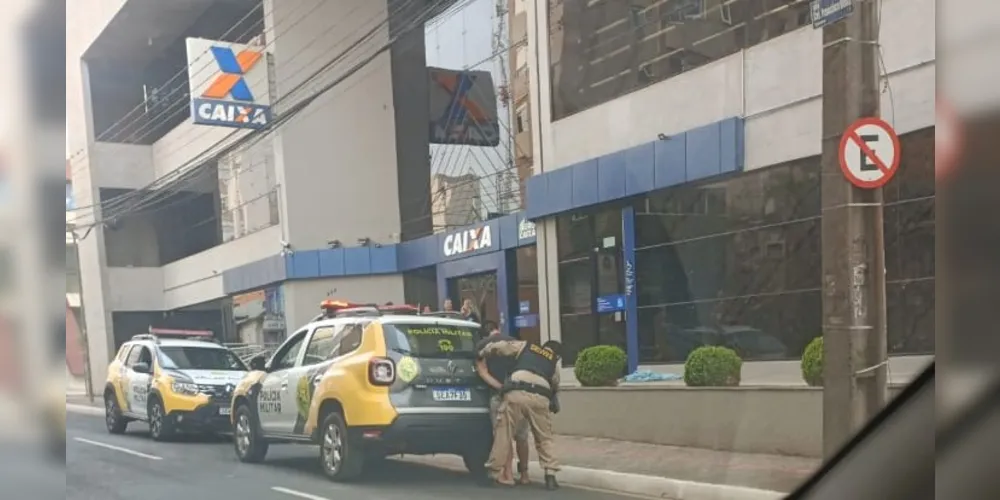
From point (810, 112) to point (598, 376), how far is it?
2.95 feet

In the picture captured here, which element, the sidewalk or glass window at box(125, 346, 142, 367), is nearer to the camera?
the sidewalk

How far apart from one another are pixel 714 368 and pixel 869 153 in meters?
0.66

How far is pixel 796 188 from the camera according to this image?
2.10m

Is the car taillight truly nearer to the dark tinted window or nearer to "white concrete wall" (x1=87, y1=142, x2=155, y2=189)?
the dark tinted window

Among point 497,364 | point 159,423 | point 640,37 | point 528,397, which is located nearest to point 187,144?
point 159,423

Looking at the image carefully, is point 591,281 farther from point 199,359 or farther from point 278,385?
point 199,359

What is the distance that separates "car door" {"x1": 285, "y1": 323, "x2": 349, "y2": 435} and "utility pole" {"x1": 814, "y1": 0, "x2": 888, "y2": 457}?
132cm

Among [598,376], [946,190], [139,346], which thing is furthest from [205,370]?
[946,190]

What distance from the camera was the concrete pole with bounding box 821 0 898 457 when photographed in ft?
6.47

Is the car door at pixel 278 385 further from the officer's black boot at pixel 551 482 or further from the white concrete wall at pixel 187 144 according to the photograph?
the officer's black boot at pixel 551 482

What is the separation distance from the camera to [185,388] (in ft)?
8.27

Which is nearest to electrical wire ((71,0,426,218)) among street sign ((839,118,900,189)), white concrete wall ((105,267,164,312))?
white concrete wall ((105,267,164,312))

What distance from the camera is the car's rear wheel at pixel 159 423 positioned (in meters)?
2.51

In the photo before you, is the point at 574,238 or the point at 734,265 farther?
the point at 574,238
